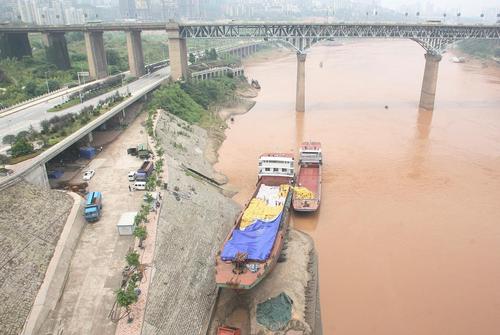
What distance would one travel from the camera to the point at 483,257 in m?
23.5

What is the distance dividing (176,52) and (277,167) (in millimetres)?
30624

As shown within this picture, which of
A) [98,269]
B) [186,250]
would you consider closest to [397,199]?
[186,250]

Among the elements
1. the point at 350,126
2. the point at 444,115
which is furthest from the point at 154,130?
the point at 444,115

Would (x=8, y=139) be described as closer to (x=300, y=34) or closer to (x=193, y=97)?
(x=193, y=97)

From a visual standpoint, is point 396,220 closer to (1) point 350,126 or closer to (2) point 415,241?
(2) point 415,241

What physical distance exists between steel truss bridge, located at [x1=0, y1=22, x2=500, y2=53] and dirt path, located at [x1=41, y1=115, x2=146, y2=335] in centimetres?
3280

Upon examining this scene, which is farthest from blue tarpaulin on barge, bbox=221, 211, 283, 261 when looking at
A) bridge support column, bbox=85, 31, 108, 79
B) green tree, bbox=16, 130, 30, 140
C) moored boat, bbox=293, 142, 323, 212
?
bridge support column, bbox=85, 31, 108, 79

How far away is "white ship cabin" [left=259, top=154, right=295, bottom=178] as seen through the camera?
30312 millimetres

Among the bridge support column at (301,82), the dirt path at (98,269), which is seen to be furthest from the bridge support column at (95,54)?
the dirt path at (98,269)

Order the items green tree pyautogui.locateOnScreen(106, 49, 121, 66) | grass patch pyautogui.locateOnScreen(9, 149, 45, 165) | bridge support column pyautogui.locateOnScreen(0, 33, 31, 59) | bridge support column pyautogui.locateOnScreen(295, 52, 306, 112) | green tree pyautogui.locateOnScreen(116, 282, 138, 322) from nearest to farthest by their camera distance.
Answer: green tree pyautogui.locateOnScreen(116, 282, 138, 322)
grass patch pyautogui.locateOnScreen(9, 149, 45, 165)
bridge support column pyautogui.locateOnScreen(295, 52, 306, 112)
bridge support column pyautogui.locateOnScreen(0, 33, 31, 59)
green tree pyautogui.locateOnScreen(106, 49, 121, 66)

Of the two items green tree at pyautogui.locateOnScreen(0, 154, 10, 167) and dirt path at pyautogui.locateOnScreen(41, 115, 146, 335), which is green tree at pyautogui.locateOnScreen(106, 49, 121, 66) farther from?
green tree at pyautogui.locateOnScreen(0, 154, 10, 167)

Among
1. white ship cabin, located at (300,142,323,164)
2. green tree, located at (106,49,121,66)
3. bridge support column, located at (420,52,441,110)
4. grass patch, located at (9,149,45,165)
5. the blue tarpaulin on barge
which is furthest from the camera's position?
green tree, located at (106,49,121,66)

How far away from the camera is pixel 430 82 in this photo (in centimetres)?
5553

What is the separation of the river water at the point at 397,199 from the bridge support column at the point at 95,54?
77.1 feet
